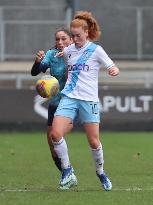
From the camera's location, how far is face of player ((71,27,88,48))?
10.3 m

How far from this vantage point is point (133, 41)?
25594 millimetres

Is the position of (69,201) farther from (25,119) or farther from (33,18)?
(33,18)

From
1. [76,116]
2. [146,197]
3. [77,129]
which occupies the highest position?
[76,116]

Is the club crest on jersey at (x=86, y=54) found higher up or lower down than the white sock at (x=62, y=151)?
higher up

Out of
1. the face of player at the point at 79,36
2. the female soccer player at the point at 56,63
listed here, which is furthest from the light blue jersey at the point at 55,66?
the face of player at the point at 79,36

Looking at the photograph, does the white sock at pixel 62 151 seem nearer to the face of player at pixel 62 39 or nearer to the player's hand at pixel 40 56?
the player's hand at pixel 40 56

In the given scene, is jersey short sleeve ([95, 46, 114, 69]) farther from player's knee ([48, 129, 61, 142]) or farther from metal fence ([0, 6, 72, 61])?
metal fence ([0, 6, 72, 61])

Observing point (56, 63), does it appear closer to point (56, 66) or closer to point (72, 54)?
point (56, 66)

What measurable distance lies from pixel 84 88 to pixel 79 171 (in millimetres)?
2525

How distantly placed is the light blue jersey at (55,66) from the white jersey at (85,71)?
0.70 m

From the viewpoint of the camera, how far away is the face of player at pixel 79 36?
33.6 ft

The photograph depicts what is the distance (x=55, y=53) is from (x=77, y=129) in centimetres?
853

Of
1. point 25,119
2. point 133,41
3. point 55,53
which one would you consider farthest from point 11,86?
point 55,53

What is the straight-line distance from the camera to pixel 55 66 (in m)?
11.2
